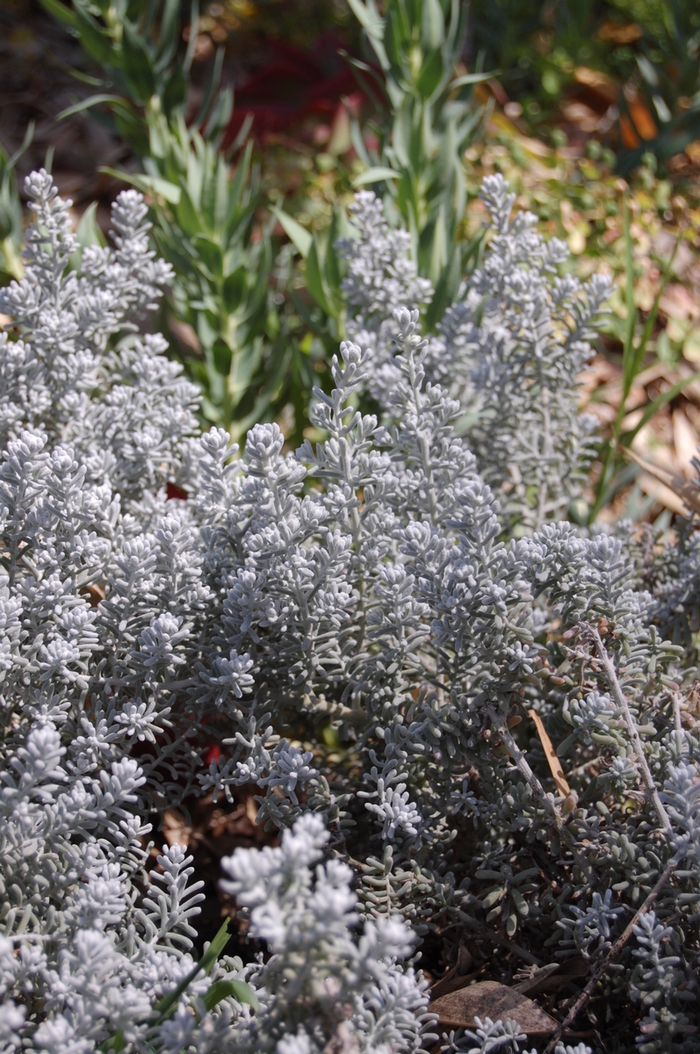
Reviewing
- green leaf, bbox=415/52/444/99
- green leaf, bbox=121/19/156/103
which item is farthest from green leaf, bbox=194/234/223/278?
green leaf, bbox=415/52/444/99

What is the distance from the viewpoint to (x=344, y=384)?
1.30 m

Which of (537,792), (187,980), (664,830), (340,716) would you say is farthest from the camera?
(340,716)

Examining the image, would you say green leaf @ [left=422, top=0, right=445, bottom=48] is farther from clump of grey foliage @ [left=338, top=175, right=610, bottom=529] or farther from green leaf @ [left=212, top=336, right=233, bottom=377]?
green leaf @ [left=212, top=336, right=233, bottom=377]

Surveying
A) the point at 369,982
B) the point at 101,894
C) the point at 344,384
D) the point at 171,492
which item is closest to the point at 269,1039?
the point at 369,982

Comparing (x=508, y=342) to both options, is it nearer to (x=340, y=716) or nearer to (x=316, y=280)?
(x=316, y=280)

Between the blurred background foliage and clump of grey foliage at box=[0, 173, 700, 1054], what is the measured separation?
54 cm

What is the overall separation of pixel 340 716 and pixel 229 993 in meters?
0.49

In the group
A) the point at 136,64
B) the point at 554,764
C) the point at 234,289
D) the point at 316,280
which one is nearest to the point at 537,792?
the point at 554,764

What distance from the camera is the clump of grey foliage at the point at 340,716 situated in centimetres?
109

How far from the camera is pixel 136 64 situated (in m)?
2.17

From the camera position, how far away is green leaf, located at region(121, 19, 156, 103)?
84.6 inches

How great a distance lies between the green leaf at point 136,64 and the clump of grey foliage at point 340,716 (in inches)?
31.1

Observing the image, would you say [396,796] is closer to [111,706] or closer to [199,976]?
[199,976]

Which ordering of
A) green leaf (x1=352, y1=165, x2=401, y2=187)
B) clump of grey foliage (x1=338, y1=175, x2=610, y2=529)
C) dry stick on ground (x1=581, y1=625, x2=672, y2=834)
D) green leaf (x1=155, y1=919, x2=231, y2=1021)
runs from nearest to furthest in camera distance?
green leaf (x1=155, y1=919, x2=231, y2=1021)
dry stick on ground (x1=581, y1=625, x2=672, y2=834)
clump of grey foliage (x1=338, y1=175, x2=610, y2=529)
green leaf (x1=352, y1=165, x2=401, y2=187)
